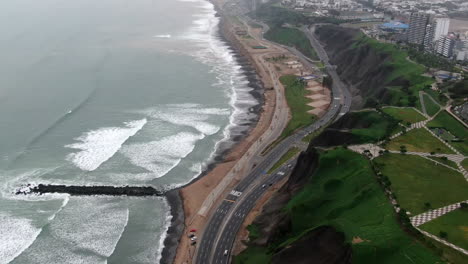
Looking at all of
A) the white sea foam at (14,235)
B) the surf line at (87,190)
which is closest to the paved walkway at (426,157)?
the surf line at (87,190)

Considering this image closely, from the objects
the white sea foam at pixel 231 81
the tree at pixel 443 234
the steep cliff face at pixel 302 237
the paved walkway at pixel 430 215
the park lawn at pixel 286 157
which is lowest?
the white sea foam at pixel 231 81

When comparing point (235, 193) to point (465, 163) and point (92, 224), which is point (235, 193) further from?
point (465, 163)

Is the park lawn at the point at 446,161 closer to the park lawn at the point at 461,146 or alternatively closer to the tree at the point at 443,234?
the park lawn at the point at 461,146

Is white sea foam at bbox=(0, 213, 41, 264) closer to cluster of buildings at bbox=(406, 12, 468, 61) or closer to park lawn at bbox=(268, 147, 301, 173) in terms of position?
park lawn at bbox=(268, 147, 301, 173)

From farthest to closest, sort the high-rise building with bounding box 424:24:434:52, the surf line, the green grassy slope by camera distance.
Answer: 1. the high-rise building with bounding box 424:24:434:52
2. the green grassy slope
3. the surf line

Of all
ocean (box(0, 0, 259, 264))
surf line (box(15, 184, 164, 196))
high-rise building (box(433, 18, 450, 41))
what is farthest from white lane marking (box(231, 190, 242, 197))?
high-rise building (box(433, 18, 450, 41))

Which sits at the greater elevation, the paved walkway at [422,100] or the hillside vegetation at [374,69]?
the paved walkway at [422,100]

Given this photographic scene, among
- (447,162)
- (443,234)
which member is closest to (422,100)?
(447,162)
